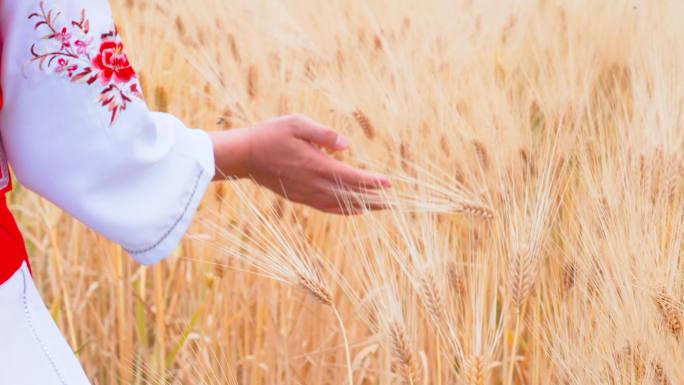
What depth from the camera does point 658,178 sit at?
101 centimetres

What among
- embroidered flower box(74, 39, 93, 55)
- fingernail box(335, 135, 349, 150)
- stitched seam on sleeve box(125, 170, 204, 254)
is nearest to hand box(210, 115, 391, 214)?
fingernail box(335, 135, 349, 150)

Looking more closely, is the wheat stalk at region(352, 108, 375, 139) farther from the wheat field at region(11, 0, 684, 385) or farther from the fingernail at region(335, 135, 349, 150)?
the fingernail at region(335, 135, 349, 150)

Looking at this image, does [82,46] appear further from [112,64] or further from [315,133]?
[315,133]

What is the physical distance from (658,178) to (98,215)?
0.55 meters

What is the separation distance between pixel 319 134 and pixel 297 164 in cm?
4

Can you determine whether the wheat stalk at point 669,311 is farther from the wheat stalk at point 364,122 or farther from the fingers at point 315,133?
the wheat stalk at point 364,122

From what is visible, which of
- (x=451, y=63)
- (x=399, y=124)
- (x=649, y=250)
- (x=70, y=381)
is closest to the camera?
(x=70, y=381)

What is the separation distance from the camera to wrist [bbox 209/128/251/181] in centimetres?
100

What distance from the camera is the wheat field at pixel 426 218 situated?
914 mm

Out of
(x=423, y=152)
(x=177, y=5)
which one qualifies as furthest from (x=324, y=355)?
(x=177, y=5)

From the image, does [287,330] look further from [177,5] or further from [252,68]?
[177,5]

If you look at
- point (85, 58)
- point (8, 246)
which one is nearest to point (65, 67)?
point (85, 58)

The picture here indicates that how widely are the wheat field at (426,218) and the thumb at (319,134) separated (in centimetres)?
7

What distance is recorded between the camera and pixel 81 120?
0.73 metres
